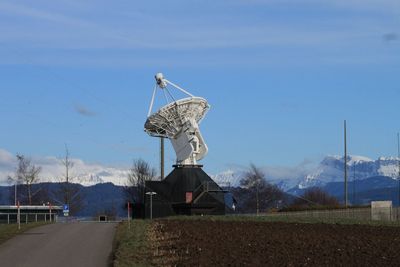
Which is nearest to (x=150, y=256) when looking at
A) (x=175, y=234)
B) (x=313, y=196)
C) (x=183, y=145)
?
(x=175, y=234)

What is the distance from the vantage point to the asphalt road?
25375 millimetres

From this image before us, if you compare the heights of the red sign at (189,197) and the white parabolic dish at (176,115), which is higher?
the white parabolic dish at (176,115)

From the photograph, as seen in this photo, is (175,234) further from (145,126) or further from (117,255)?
(145,126)

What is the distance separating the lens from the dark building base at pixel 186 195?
69.8 metres

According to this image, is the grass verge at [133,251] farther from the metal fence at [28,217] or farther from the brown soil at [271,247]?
the metal fence at [28,217]

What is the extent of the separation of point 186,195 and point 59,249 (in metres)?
40.9

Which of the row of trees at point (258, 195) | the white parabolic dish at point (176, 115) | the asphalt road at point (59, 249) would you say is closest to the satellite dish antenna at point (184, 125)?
the white parabolic dish at point (176, 115)

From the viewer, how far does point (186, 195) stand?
70.8m

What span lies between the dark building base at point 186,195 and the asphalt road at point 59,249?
1141 inches

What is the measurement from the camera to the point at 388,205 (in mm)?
72188

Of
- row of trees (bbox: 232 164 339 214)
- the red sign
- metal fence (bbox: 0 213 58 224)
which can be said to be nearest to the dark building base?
the red sign

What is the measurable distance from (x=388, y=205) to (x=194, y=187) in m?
18.6

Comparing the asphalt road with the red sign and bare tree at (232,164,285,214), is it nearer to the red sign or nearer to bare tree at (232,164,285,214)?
the red sign

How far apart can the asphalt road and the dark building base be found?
2898 centimetres
